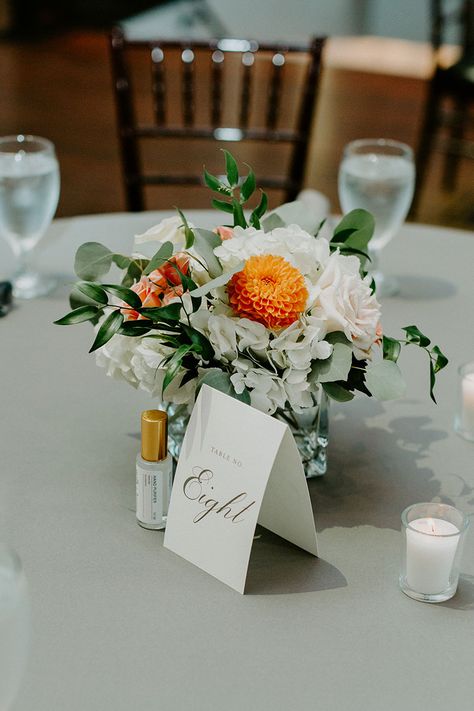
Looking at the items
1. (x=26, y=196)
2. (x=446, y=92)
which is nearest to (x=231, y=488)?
(x=26, y=196)

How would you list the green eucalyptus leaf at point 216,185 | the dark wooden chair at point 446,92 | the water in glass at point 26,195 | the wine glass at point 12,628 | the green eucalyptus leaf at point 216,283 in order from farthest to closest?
1. the dark wooden chair at point 446,92
2. the water in glass at point 26,195
3. the green eucalyptus leaf at point 216,185
4. the green eucalyptus leaf at point 216,283
5. the wine glass at point 12,628

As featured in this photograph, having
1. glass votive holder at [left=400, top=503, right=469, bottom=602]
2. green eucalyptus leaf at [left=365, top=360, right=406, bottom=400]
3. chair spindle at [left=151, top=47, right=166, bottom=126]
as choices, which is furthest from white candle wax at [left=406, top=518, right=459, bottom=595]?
chair spindle at [left=151, top=47, right=166, bottom=126]

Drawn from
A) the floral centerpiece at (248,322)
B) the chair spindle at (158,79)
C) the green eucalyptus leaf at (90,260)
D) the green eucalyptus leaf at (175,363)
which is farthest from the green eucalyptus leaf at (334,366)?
the chair spindle at (158,79)

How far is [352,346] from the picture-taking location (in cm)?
91

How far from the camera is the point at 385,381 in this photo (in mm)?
908

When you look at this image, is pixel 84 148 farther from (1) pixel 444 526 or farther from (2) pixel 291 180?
(1) pixel 444 526

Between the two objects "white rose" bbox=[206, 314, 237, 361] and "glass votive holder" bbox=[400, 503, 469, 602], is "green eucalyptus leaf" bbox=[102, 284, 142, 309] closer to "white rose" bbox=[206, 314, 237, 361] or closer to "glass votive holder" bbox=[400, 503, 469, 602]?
"white rose" bbox=[206, 314, 237, 361]

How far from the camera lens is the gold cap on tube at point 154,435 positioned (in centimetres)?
89

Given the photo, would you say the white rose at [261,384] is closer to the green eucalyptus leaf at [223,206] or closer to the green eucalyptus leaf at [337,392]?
the green eucalyptus leaf at [337,392]

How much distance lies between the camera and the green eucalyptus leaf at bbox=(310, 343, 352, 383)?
2.91 feet

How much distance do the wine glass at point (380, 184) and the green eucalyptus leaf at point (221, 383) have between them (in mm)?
588

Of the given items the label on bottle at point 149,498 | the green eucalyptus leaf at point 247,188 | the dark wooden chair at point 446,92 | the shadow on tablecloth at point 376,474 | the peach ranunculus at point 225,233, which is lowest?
the dark wooden chair at point 446,92

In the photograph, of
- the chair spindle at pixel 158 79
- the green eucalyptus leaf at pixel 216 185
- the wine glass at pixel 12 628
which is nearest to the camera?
the wine glass at pixel 12 628

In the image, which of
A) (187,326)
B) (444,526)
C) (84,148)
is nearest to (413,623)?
(444,526)
